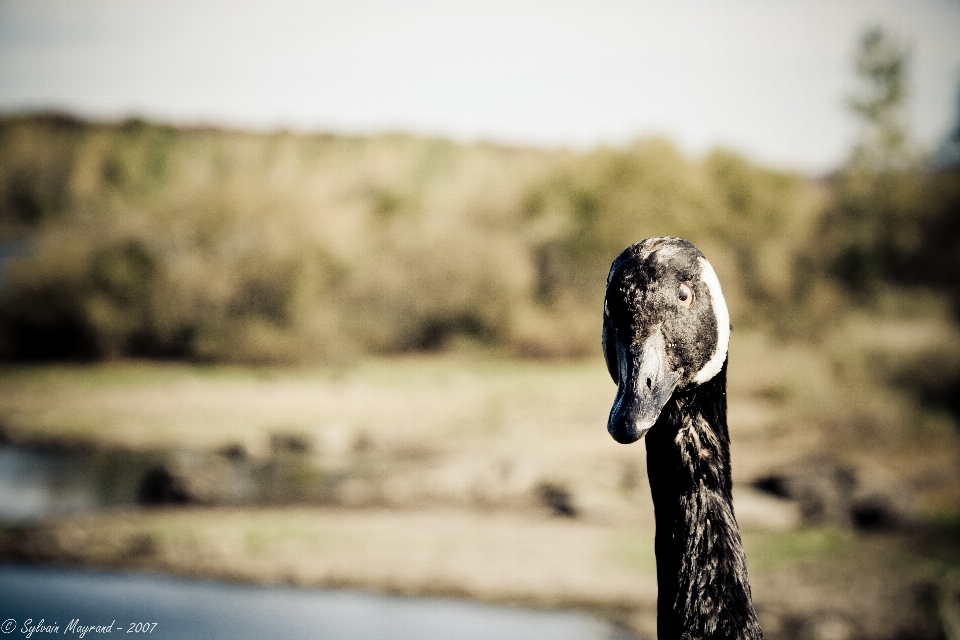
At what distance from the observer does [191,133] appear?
158 ft

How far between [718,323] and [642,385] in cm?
38

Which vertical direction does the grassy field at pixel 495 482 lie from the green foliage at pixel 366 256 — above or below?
below

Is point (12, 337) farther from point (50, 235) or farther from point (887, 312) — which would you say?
point (887, 312)

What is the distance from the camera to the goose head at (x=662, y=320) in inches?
112

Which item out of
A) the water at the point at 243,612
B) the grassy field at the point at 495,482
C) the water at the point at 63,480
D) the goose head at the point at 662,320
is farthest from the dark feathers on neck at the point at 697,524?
the water at the point at 63,480

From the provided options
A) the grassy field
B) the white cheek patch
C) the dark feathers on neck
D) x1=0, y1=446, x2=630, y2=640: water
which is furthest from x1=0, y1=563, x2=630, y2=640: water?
the white cheek patch

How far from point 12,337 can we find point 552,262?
18.3 meters

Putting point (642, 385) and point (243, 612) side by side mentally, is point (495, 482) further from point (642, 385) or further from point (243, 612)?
point (642, 385)

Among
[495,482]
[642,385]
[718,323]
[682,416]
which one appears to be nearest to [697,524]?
[682,416]

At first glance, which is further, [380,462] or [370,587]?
[380,462]

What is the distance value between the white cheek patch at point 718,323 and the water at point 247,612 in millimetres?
7510

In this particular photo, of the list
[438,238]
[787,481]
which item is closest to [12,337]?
[438,238]

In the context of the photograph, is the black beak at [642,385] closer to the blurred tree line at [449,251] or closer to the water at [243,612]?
the water at [243,612]

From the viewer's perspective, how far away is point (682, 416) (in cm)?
309
